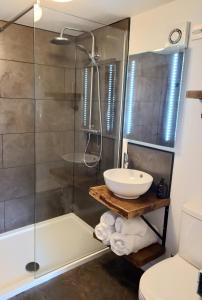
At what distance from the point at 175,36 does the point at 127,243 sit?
1619mm

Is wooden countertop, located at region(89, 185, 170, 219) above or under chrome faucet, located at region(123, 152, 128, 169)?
under

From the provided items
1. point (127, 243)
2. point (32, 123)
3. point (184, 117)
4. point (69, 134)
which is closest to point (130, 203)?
point (127, 243)

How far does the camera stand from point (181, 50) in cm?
179

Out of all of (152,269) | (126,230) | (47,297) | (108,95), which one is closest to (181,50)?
(108,95)

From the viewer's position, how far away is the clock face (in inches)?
69.8

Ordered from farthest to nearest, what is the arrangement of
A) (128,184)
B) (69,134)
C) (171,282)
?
(69,134) → (128,184) → (171,282)

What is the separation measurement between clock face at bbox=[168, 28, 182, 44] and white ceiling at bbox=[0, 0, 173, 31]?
0.80 ft

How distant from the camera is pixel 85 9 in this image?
2.01 meters

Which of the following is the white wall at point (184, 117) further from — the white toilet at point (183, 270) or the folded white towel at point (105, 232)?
the folded white towel at point (105, 232)

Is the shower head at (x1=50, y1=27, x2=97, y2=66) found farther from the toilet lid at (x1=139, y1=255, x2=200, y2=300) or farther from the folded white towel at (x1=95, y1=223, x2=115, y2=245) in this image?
the toilet lid at (x1=139, y1=255, x2=200, y2=300)

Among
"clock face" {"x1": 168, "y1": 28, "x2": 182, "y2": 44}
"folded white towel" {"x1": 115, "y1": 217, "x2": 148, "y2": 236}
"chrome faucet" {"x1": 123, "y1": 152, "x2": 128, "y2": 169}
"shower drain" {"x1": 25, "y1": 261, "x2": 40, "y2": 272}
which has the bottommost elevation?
"shower drain" {"x1": 25, "y1": 261, "x2": 40, "y2": 272}

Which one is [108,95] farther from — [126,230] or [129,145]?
[126,230]

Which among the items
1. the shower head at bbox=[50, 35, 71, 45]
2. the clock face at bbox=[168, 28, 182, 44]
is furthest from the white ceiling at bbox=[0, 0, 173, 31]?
the clock face at bbox=[168, 28, 182, 44]

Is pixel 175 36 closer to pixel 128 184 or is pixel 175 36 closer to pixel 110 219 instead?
pixel 128 184
